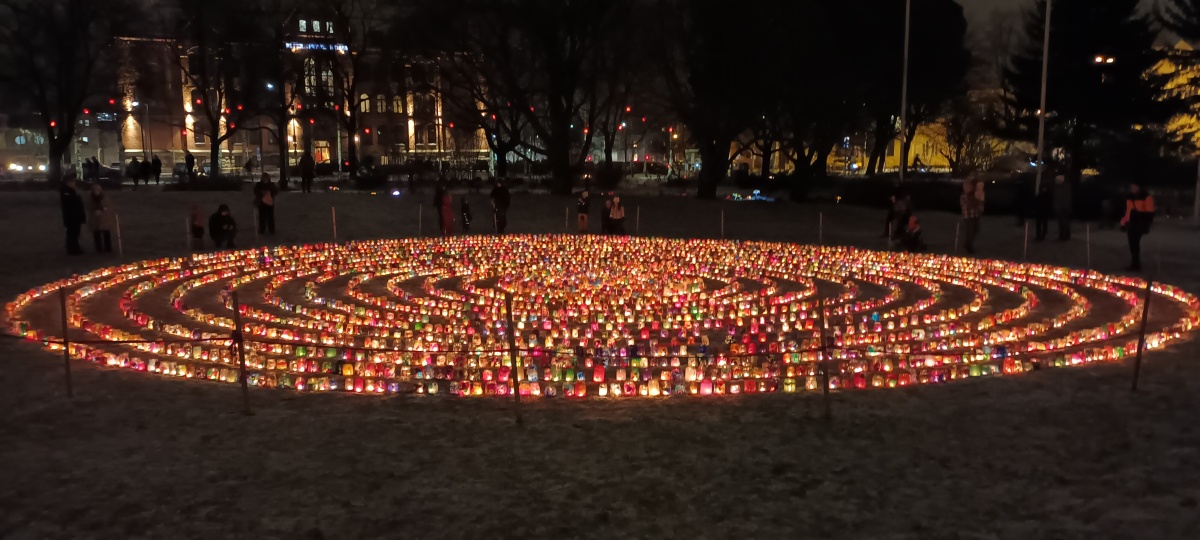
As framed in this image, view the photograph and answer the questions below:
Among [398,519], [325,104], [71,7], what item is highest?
[71,7]

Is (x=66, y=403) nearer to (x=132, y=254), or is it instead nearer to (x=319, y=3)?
(x=132, y=254)

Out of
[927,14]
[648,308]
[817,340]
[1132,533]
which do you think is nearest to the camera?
[1132,533]

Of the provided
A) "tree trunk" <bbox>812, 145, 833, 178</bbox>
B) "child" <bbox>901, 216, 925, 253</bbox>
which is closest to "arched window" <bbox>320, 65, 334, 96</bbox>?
"tree trunk" <bbox>812, 145, 833, 178</bbox>

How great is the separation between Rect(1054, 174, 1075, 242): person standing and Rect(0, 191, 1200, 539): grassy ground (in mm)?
12914

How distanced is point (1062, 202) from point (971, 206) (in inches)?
125

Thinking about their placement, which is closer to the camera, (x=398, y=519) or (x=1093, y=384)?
(x=398, y=519)

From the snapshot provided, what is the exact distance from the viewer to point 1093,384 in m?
8.49

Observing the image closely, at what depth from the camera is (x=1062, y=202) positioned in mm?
21312

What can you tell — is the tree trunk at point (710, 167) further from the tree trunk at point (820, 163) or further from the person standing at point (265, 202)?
the person standing at point (265, 202)

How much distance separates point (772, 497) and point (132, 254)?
18124mm

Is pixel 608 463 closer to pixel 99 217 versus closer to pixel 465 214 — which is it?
pixel 99 217

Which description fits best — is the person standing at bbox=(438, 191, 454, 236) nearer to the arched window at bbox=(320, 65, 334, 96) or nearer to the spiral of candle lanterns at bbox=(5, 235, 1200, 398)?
the spiral of candle lanterns at bbox=(5, 235, 1200, 398)

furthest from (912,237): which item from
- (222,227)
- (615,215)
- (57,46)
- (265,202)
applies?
(57,46)

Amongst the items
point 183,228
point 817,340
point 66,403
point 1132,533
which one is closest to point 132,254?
point 183,228
